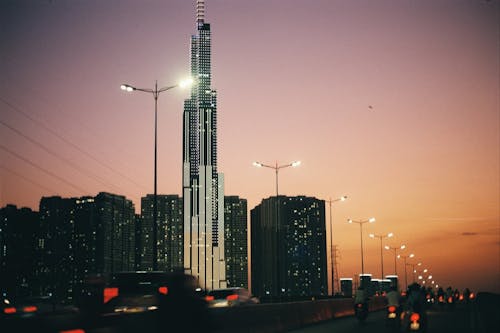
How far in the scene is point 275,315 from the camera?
75.5ft

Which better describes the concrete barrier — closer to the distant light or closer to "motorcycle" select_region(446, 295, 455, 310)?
"motorcycle" select_region(446, 295, 455, 310)

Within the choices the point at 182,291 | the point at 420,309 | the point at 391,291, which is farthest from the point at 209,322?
the point at 391,291

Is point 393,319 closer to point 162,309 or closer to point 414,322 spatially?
point 414,322

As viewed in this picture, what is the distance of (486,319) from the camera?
1268cm

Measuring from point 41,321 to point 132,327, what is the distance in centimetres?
279

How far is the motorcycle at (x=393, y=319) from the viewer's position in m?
Answer: 23.3

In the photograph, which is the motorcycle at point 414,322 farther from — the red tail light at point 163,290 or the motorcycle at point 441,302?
the motorcycle at point 441,302

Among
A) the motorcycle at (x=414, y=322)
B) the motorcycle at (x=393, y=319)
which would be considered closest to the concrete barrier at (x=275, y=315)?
the motorcycle at (x=393, y=319)

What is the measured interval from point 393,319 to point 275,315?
3.94 meters

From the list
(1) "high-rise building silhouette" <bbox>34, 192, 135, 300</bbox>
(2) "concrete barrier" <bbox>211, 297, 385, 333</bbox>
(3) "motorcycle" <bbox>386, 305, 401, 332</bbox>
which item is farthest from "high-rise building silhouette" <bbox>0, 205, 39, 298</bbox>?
(3) "motorcycle" <bbox>386, 305, 401, 332</bbox>

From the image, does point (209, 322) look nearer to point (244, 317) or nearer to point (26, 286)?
point (244, 317)

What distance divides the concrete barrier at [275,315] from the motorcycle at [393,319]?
353cm

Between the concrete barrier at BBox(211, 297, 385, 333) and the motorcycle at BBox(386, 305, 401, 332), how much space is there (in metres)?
3.53

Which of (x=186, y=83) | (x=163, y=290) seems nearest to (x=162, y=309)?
(x=163, y=290)
